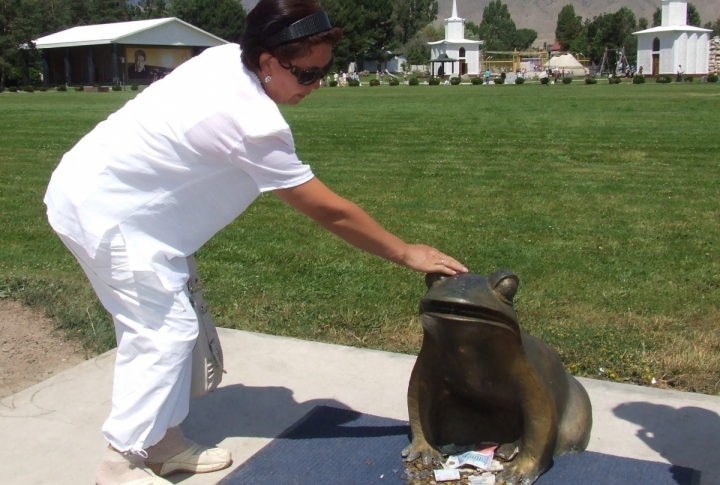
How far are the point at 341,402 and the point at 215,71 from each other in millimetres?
1750

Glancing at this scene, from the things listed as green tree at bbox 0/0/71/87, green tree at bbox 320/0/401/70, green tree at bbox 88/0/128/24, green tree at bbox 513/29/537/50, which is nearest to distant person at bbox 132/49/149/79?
green tree at bbox 0/0/71/87

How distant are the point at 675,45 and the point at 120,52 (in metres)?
45.3

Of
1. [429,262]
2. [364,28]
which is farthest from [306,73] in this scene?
[364,28]

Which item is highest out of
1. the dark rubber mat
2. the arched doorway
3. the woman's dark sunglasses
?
the arched doorway

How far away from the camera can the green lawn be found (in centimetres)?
480

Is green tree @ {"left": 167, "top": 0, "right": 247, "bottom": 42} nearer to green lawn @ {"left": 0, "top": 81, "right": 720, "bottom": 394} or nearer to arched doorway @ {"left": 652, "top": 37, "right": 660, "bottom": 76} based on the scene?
arched doorway @ {"left": 652, "top": 37, "right": 660, "bottom": 76}

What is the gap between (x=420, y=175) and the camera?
1084 cm

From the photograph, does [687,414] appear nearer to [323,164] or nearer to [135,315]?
[135,315]

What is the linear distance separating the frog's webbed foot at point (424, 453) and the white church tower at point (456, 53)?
256 ft

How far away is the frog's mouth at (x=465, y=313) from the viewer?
2594 mm

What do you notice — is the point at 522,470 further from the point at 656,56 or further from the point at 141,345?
the point at 656,56

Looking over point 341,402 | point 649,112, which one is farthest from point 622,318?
point 649,112

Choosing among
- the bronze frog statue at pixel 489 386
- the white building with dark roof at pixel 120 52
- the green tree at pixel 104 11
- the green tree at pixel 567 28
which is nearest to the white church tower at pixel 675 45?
the white building with dark roof at pixel 120 52

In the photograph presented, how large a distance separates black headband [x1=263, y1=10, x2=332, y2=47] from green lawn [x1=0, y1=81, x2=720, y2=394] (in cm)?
236
